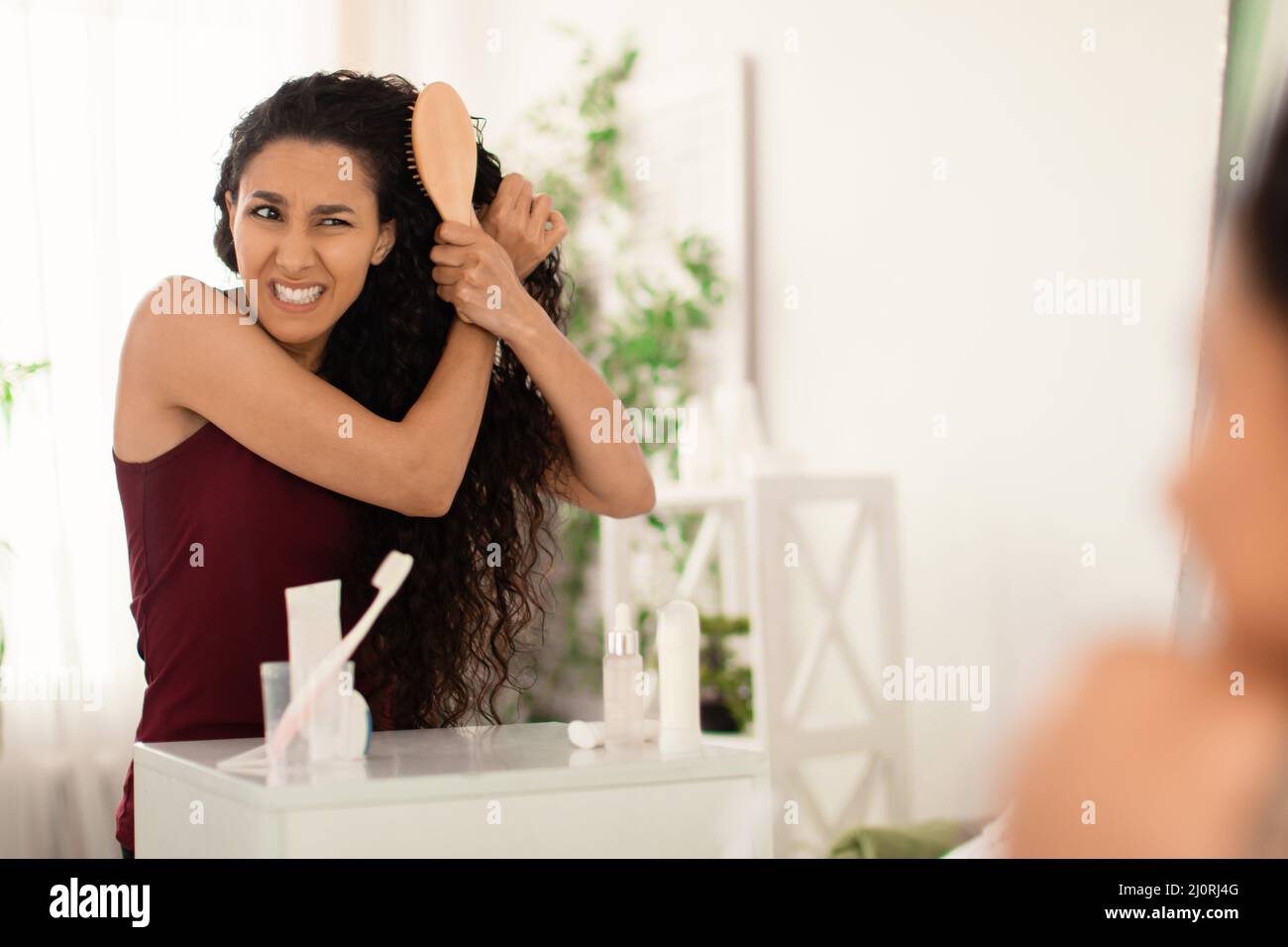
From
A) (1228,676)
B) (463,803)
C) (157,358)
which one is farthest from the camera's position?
(157,358)

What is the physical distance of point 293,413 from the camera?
1.19 metres

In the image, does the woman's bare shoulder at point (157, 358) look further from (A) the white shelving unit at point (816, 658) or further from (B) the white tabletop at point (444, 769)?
(A) the white shelving unit at point (816, 658)

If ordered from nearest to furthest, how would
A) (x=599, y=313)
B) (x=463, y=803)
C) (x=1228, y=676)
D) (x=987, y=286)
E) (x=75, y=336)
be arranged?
(x=1228, y=676) < (x=463, y=803) < (x=987, y=286) < (x=75, y=336) < (x=599, y=313)

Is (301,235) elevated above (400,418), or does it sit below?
above

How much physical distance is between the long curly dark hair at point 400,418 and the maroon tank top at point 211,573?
5 cm

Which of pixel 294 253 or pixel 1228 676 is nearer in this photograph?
pixel 1228 676

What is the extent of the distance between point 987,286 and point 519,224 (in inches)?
52.7

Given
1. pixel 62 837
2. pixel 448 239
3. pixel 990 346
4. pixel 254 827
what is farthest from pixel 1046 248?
pixel 62 837

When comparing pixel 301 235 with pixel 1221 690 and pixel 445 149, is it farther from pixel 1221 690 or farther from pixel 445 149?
pixel 1221 690

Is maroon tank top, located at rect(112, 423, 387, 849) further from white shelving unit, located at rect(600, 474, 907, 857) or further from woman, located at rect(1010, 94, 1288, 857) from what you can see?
white shelving unit, located at rect(600, 474, 907, 857)

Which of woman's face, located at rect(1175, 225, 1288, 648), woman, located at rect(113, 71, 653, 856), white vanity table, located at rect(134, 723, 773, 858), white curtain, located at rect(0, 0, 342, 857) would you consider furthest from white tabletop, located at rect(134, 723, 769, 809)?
white curtain, located at rect(0, 0, 342, 857)

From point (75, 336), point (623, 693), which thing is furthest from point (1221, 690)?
point (75, 336)

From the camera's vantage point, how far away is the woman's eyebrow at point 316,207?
129 cm

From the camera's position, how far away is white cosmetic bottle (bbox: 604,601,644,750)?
1.09 meters
